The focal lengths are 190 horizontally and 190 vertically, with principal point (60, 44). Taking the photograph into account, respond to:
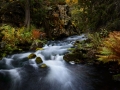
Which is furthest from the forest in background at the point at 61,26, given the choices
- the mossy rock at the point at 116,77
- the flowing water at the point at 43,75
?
the flowing water at the point at 43,75

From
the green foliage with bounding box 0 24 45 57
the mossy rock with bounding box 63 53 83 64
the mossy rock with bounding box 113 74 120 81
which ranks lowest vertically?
the mossy rock with bounding box 113 74 120 81

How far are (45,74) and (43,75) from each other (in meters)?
0.15

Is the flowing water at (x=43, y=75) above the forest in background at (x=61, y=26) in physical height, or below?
below

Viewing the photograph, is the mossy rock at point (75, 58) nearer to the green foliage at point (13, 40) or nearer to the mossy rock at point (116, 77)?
the mossy rock at point (116, 77)

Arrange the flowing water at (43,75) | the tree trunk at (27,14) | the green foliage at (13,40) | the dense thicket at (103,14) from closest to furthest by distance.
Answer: the flowing water at (43,75) < the dense thicket at (103,14) < the green foliage at (13,40) < the tree trunk at (27,14)

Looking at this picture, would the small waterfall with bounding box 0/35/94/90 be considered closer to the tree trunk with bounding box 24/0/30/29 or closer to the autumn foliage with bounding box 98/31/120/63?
the autumn foliage with bounding box 98/31/120/63

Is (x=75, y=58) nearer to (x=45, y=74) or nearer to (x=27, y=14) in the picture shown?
(x=45, y=74)

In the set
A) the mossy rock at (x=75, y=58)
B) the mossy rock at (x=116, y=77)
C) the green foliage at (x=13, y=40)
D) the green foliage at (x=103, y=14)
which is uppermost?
the green foliage at (x=103, y=14)

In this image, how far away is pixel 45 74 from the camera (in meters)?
8.84

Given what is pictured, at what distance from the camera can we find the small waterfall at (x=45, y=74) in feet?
25.0

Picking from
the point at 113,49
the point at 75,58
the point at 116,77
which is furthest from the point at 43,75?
the point at 113,49

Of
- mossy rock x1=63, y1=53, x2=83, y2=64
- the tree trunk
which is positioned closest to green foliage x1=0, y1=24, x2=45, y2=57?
the tree trunk

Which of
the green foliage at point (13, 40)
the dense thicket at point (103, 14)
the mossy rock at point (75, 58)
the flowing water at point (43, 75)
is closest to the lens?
the flowing water at point (43, 75)

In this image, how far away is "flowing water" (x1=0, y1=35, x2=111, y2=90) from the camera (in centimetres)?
762
